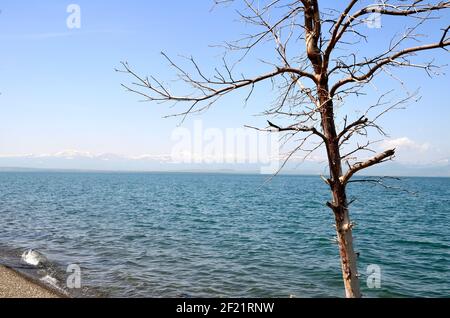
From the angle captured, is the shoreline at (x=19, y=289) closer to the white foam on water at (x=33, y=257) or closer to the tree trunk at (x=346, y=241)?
the white foam on water at (x=33, y=257)

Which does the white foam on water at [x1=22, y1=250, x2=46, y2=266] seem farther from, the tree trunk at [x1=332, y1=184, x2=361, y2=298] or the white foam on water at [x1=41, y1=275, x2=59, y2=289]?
the tree trunk at [x1=332, y1=184, x2=361, y2=298]

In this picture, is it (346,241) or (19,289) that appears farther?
(19,289)

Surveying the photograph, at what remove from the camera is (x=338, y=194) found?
470cm

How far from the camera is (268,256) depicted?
73.0ft

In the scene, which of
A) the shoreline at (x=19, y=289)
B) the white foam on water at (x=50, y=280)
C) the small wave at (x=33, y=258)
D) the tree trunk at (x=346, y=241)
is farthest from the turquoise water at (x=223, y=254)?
the tree trunk at (x=346, y=241)

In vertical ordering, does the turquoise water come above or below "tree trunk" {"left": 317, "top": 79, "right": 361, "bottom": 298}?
below

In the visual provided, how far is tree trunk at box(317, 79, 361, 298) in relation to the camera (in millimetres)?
4645

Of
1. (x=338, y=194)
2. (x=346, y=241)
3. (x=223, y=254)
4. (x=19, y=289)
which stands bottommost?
(x=223, y=254)

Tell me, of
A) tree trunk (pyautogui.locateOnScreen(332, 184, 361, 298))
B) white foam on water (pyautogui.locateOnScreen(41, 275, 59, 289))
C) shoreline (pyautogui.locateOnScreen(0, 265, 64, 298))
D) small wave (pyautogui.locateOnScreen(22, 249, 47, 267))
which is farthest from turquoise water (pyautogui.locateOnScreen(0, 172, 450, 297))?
tree trunk (pyautogui.locateOnScreen(332, 184, 361, 298))

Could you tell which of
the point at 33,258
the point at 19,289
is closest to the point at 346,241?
the point at 19,289

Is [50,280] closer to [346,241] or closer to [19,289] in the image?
[19,289]

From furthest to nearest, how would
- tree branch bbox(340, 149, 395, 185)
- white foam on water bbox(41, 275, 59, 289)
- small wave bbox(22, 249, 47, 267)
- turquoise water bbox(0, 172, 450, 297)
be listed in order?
small wave bbox(22, 249, 47, 267) < turquoise water bbox(0, 172, 450, 297) < white foam on water bbox(41, 275, 59, 289) < tree branch bbox(340, 149, 395, 185)
